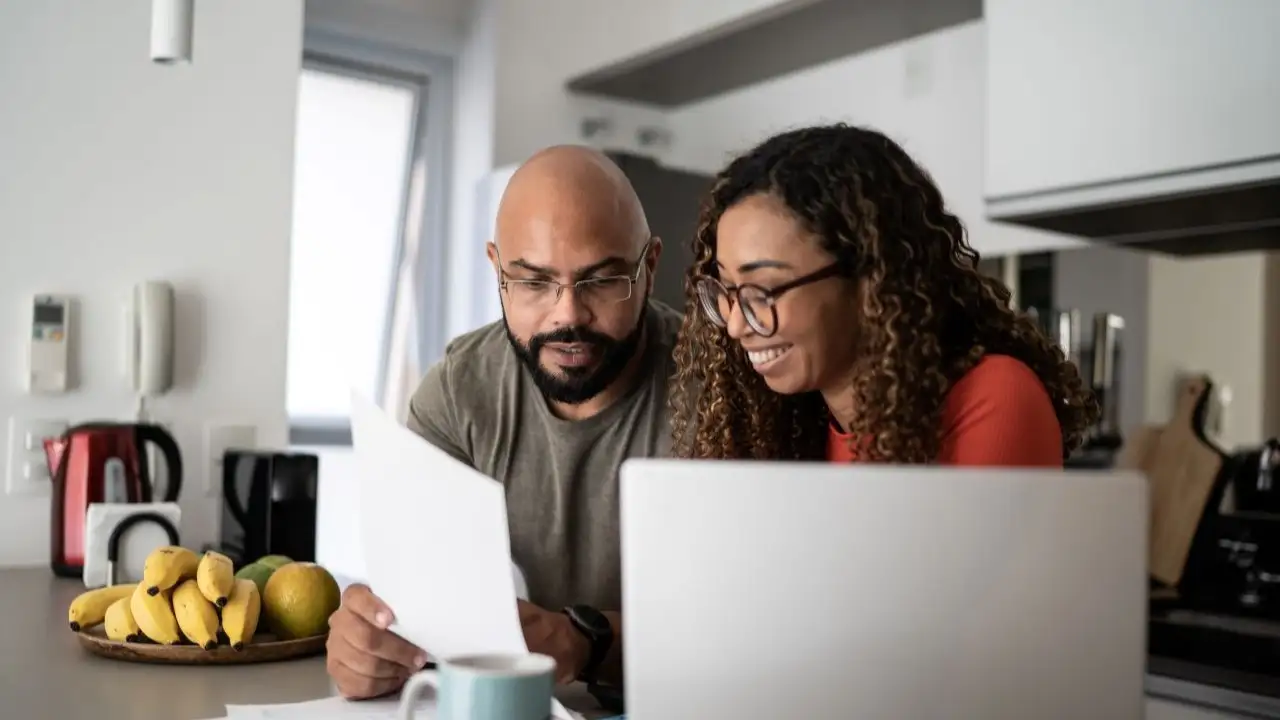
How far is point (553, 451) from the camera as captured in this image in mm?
1510

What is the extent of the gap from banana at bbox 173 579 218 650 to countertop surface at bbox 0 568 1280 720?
0.03 meters

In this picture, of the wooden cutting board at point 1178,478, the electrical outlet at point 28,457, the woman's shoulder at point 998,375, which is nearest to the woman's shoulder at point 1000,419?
the woman's shoulder at point 998,375

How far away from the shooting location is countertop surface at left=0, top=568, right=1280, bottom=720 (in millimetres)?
1082

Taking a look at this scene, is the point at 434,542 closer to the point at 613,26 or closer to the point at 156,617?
the point at 156,617

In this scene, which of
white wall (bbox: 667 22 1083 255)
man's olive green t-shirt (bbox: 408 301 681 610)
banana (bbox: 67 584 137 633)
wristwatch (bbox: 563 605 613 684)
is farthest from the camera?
white wall (bbox: 667 22 1083 255)

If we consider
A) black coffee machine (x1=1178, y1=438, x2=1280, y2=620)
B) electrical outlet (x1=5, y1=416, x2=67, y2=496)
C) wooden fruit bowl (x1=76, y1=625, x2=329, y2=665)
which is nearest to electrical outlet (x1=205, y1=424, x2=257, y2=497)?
electrical outlet (x1=5, y1=416, x2=67, y2=496)

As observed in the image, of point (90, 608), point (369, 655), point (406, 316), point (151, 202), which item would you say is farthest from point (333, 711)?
point (406, 316)

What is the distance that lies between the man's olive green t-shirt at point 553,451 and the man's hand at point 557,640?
359 mm

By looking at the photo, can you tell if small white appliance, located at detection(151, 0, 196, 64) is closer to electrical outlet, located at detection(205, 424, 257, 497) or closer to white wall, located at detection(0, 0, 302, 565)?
white wall, located at detection(0, 0, 302, 565)

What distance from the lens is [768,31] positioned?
9.48 feet

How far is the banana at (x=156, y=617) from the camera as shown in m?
1.27

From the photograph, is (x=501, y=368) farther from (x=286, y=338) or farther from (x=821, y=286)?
(x=286, y=338)

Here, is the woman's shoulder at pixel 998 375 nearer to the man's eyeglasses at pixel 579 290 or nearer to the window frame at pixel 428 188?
the man's eyeglasses at pixel 579 290

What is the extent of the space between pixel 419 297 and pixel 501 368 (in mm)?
1927
